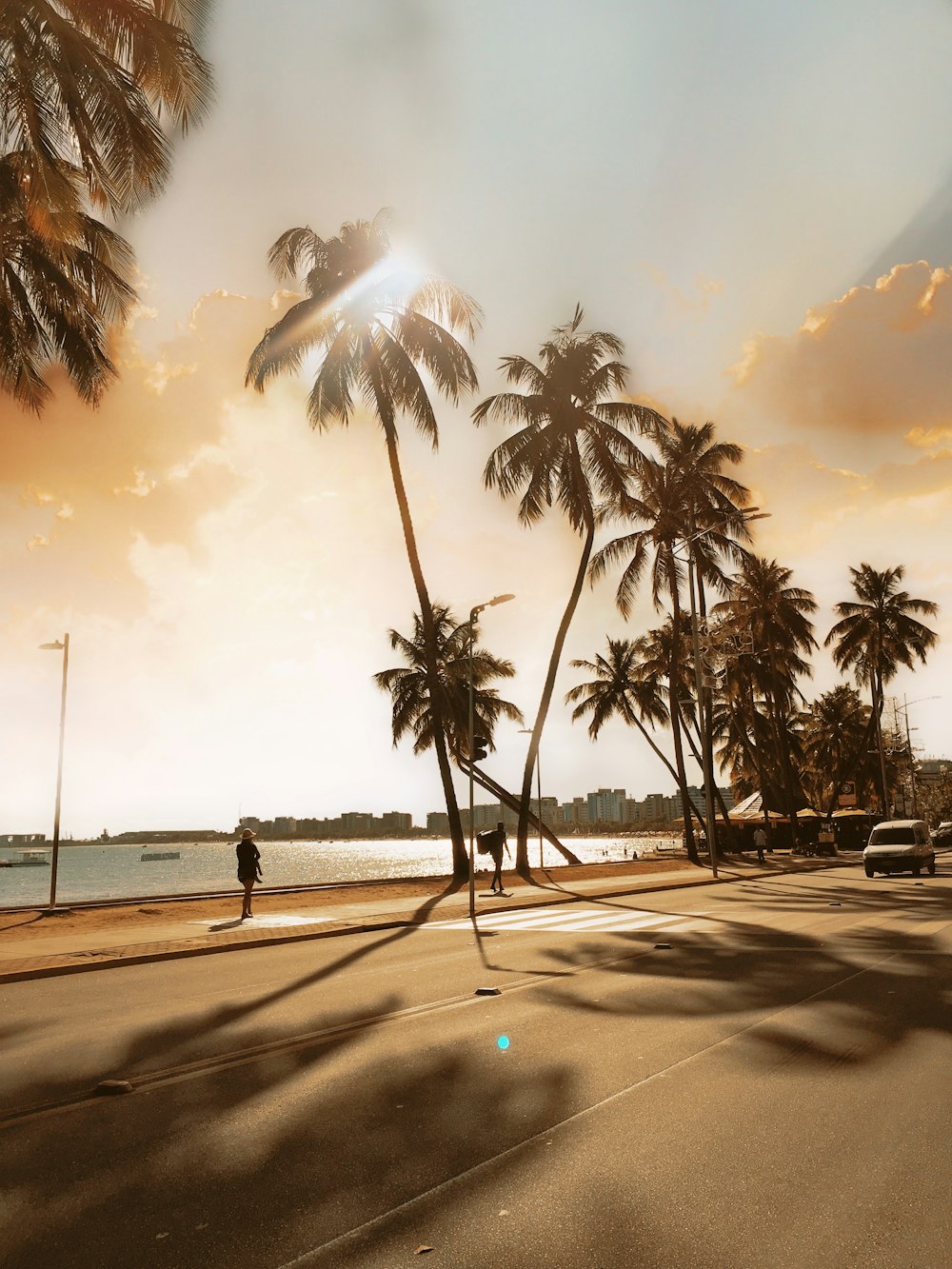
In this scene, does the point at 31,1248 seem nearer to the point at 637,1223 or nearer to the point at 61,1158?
the point at 61,1158

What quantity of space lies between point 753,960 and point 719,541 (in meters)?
32.2

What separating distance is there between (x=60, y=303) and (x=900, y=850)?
28.2 m

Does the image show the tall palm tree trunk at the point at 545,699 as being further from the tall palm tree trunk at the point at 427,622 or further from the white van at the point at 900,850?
the white van at the point at 900,850

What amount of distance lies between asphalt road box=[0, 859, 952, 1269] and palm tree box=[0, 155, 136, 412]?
1318cm

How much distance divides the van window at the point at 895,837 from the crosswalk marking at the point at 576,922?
1440 cm

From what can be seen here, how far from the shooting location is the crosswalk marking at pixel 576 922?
1669 cm

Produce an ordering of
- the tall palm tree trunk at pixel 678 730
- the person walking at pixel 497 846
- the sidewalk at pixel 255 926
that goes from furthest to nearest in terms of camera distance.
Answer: the tall palm tree trunk at pixel 678 730 → the person walking at pixel 497 846 → the sidewalk at pixel 255 926

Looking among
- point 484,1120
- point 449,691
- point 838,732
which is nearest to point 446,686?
point 449,691

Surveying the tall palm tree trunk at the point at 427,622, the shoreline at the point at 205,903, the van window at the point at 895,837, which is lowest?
the shoreline at the point at 205,903

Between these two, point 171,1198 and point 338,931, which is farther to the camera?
point 338,931

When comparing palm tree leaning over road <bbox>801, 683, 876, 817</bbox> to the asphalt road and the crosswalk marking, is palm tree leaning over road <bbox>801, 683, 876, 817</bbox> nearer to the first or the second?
the crosswalk marking

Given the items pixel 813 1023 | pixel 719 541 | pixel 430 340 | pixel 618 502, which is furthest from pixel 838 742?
pixel 813 1023

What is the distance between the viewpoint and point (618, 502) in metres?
36.3

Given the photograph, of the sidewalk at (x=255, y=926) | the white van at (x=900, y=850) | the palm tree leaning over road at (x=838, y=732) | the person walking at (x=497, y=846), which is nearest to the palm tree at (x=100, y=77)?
the sidewalk at (x=255, y=926)
